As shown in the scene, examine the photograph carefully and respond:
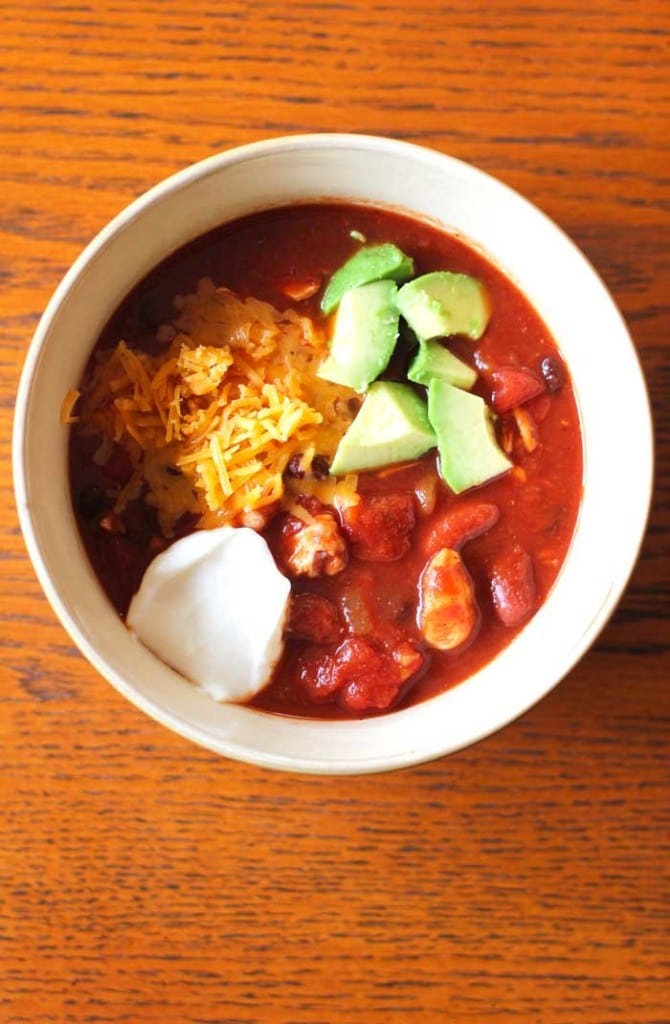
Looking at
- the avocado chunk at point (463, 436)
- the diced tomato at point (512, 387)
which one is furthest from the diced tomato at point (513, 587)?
the diced tomato at point (512, 387)

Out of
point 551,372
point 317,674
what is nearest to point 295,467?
point 317,674

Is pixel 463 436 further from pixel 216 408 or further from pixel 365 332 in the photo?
pixel 216 408

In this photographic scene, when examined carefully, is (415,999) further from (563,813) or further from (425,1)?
(425,1)

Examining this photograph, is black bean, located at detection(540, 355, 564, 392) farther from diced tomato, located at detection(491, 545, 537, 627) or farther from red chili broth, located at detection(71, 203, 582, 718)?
diced tomato, located at detection(491, 545, 537, 627)

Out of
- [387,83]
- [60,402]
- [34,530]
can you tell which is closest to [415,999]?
[34,530]

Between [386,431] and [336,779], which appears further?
[336,779]

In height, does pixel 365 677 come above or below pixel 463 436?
below
